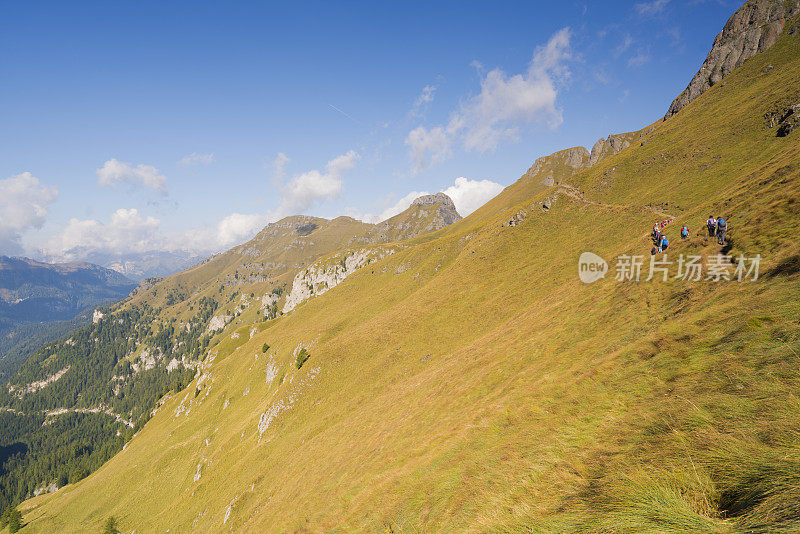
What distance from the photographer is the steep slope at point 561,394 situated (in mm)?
6969

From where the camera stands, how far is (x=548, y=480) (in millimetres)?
9523

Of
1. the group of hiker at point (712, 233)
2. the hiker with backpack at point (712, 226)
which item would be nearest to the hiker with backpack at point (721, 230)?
the group of hiker at point (712, 233)

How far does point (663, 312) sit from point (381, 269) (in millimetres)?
101460

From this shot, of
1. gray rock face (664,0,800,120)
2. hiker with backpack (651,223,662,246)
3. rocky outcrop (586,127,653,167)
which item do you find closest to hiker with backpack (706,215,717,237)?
hiker with backpack (651,223,662,246)

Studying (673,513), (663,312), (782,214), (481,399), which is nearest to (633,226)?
(782,214)

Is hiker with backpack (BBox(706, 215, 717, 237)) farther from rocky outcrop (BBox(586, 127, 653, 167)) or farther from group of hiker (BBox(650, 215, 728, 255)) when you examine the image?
rocky outcrop (BBox(586, 127, 653, 167))

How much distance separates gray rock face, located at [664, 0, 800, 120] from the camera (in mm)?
97875

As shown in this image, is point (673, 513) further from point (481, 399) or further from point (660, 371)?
point (481, 399)

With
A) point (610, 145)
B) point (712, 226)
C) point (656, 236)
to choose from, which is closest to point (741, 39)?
point (610, 145)

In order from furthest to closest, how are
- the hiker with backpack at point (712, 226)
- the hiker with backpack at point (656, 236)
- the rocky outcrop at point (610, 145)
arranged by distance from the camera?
the rocky outcrop at point (610, 145)
the hiker with backpack at point (656, 236)
the hiker with backpack at point (712, 226)

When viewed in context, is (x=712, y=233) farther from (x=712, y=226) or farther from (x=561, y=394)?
(x=561, y=394)

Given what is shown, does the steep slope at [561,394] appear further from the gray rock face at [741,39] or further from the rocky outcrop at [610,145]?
the rocky outcrop at [610,145]

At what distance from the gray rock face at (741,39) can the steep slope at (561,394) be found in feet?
70.5

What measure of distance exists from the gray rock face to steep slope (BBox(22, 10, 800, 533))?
21490 millimetres
